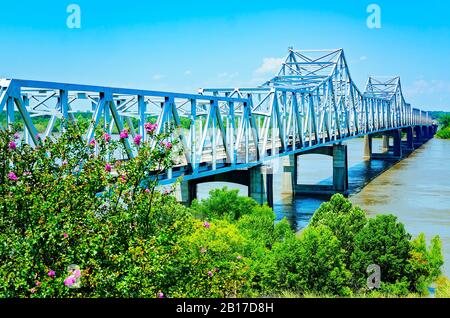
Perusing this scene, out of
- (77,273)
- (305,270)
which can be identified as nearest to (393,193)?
(305,270)

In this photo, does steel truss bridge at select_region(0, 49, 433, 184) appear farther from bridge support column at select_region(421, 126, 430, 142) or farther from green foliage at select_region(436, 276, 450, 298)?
bridge support column at select_region(421, 126, 430, 142)

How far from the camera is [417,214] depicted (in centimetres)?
3800

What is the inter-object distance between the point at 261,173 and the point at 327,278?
14.0 meters

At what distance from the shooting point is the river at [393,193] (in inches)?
1407

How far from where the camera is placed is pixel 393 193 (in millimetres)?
49094

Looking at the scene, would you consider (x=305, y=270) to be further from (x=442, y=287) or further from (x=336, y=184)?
→ (x=336, y=184)

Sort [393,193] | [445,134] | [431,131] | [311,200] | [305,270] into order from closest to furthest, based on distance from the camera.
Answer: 1. [305,270]
2. [311,200]
3. [393,193]
4. [445,134]
5. [431,131]

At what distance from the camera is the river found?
3575 centimetres

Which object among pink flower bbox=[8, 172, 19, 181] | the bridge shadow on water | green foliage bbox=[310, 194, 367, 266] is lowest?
the bridge shadow on water

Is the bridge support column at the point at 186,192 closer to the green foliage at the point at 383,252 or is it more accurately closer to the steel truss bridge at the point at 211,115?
the steel truss bridge at the point at 211,115

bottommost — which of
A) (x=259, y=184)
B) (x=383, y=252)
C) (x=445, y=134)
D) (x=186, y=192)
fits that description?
(x=445, y=134)

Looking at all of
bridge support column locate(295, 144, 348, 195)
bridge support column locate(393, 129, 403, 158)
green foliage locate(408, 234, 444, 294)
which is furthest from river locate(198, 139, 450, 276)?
bridge support column locate(393, 129, 403, 158)

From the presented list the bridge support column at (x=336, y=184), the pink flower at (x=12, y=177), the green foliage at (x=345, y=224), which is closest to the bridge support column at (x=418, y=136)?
the bridge support column at (x=336, y=184)
